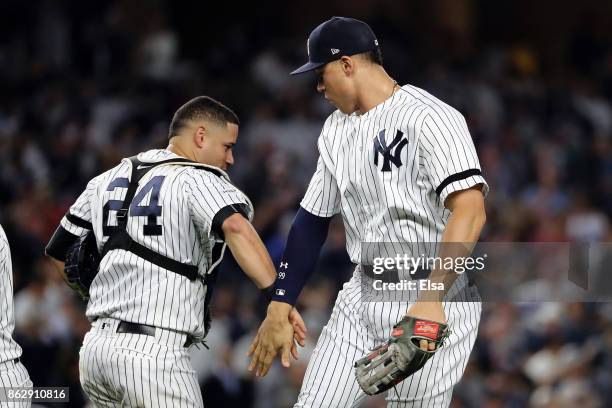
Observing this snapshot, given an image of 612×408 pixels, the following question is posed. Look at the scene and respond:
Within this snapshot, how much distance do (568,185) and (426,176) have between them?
24.7ft

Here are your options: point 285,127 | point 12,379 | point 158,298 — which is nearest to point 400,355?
point 158,298

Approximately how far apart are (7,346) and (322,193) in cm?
143

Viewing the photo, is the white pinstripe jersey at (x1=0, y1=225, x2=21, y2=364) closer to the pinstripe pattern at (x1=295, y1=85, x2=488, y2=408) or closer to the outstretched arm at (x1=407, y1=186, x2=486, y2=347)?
the pinstripe pattern at (x1=295, y1=85, x2=488, y2=408)

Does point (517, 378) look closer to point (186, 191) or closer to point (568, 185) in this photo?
point (568, 185)

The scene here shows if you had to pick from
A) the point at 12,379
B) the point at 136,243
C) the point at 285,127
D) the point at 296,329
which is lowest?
the point at 12,379

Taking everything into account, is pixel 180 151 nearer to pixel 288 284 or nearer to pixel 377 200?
pixel 288 284

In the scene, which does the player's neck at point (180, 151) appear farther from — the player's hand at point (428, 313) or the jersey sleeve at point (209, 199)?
the player's hand at point (428, 313)

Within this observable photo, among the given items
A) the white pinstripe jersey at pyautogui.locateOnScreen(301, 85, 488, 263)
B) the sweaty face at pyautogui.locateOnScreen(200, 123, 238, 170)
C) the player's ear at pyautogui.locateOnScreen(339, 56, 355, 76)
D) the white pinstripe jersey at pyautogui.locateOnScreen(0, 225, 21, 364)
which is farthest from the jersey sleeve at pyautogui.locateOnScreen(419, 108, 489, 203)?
the white pinstripe jersey at pyautogui.locateOnScreen(0, 225, 21, 364)

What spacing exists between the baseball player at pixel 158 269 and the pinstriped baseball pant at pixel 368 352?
0.66 ft

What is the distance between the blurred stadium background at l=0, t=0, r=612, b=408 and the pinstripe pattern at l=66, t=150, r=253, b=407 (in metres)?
3.24

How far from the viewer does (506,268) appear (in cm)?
605

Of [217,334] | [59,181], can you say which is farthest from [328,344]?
[59,181]

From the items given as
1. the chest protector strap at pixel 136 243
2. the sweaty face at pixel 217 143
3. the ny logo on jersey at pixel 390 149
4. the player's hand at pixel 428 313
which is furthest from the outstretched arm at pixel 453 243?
the sweaty face at pixel 217 143

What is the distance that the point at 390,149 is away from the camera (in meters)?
5.09
